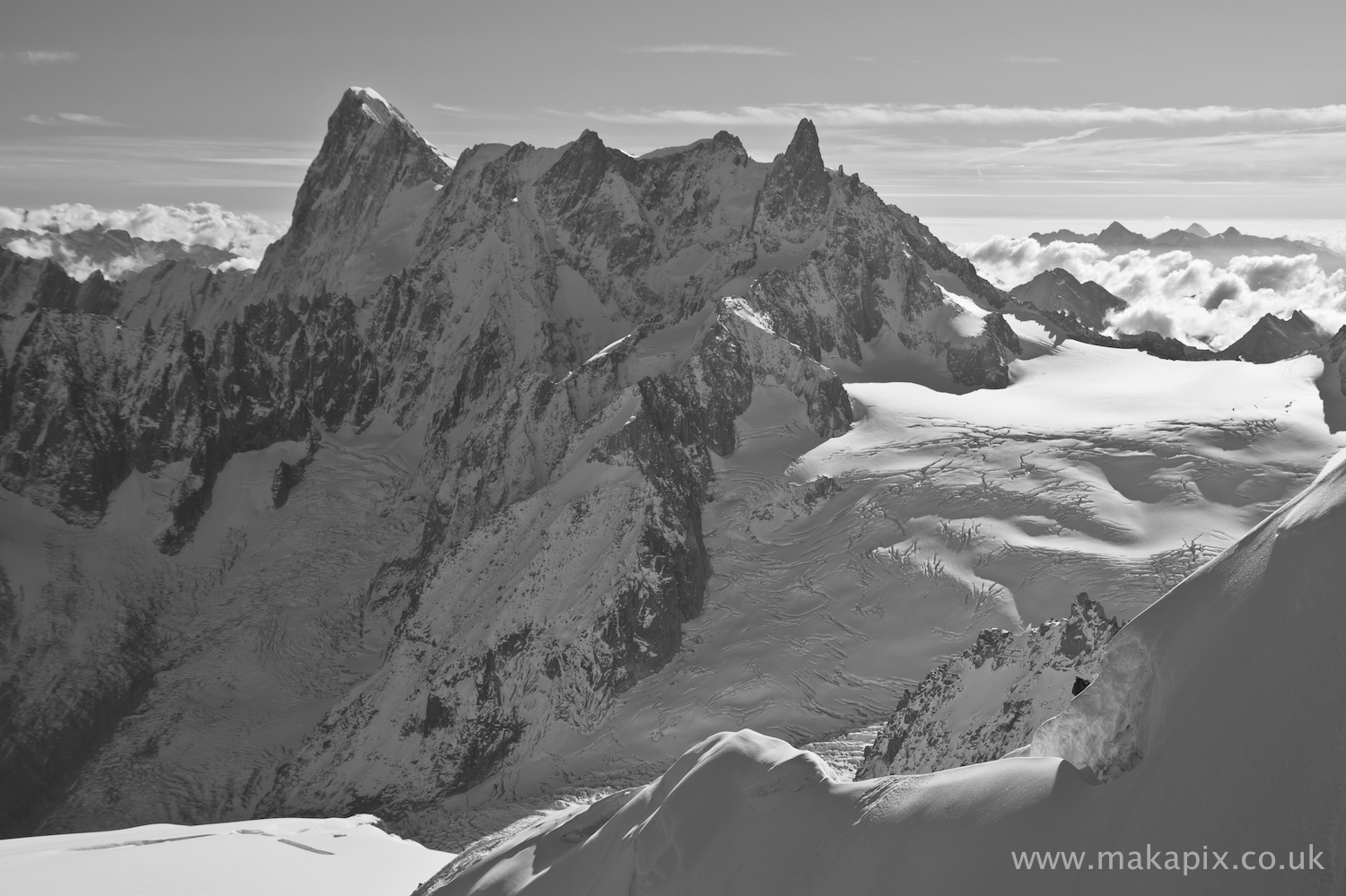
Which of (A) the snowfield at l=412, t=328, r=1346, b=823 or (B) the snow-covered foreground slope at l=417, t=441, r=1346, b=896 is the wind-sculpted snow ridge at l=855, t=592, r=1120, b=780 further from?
(A) the snowfield at l=412, t=328, r=1346, b=823

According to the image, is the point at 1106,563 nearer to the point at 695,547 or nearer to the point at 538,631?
the point at 695,547

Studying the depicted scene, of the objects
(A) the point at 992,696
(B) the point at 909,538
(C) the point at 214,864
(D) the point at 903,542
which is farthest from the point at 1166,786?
(B) the point at 909,538

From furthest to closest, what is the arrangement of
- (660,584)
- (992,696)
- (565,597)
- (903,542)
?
(565,597) → (660,584) → (903,542) → (992,696)

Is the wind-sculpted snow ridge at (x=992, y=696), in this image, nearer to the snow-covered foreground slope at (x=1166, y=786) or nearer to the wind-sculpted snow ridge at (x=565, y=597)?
the snow-covered foreground slope at (x=1166, y=786)

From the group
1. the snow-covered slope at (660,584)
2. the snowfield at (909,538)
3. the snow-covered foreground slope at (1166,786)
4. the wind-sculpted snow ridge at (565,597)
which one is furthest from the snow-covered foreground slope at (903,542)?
the snow-covered foreground slope at (1166,786)

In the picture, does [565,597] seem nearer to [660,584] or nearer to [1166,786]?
[660,584]

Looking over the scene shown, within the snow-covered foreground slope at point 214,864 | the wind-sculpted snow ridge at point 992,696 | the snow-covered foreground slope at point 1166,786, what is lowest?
the snow-covered foreground slope at point 214,864
